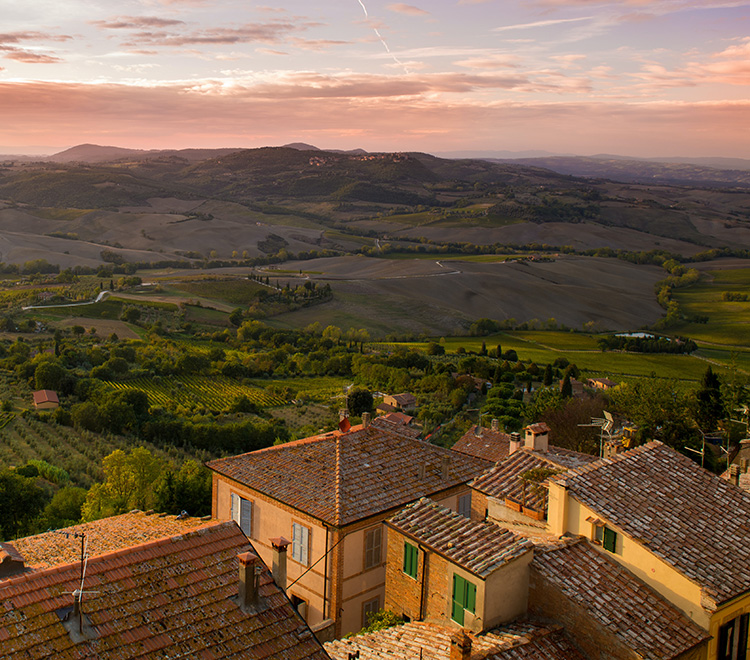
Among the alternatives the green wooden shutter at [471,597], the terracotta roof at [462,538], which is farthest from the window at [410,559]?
the green wooden shutter at [471,597]

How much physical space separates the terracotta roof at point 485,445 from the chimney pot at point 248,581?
18887 millimetres

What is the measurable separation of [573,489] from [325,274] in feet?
435

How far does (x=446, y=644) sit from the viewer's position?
1195 cm

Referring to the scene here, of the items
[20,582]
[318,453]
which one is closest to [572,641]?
[20,582]

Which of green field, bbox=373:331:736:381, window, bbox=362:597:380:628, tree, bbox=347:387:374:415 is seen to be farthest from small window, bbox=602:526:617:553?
green field, bbox=373:331:736:381

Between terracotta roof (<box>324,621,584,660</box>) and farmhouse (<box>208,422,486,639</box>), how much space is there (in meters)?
3.94

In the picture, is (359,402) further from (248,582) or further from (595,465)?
(248,582)

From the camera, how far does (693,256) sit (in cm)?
18288

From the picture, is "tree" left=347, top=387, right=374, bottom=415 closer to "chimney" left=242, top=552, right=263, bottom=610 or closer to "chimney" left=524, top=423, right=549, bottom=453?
"chimney" left=524, top=423, right=549, bottom=453

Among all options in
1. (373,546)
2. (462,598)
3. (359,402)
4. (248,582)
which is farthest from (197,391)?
(248,582)

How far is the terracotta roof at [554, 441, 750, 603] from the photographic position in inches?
497

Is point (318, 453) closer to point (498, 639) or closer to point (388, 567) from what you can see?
point (388, 567)

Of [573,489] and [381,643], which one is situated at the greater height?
[573,489]

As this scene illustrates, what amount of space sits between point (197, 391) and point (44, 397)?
45.6ft
